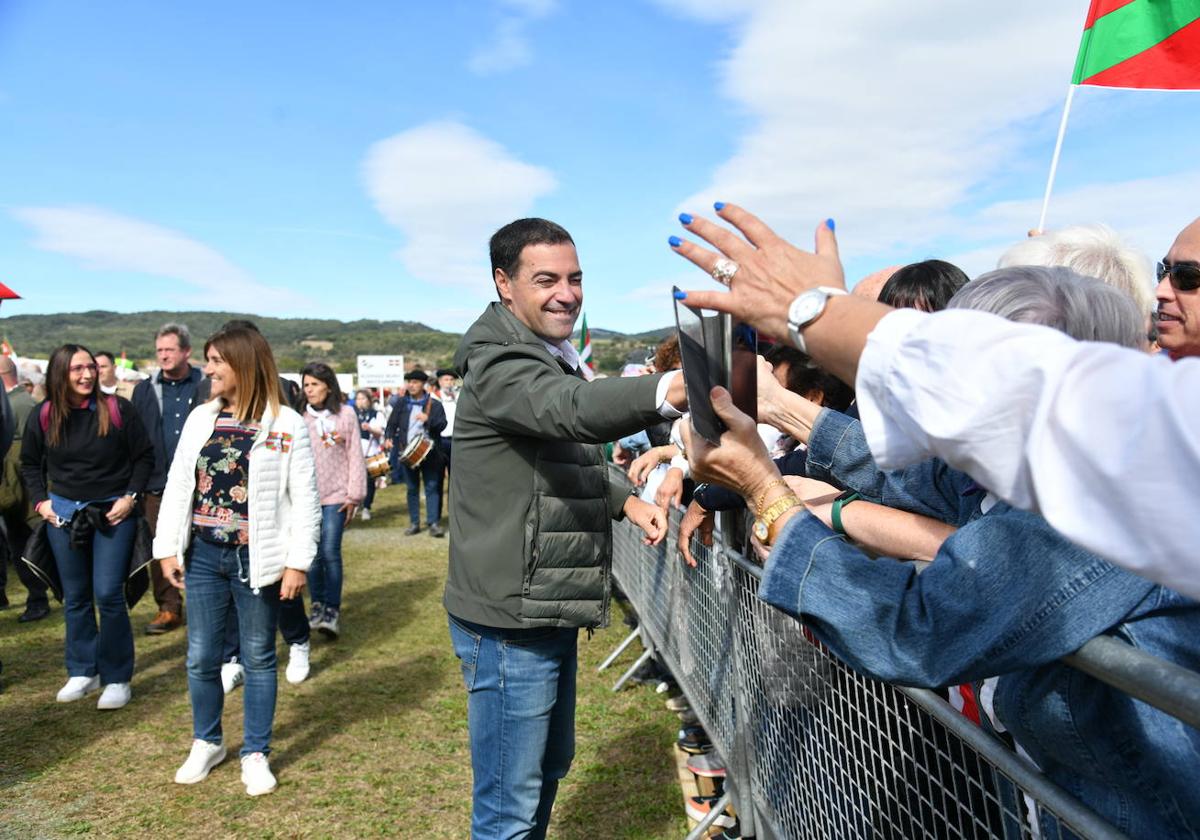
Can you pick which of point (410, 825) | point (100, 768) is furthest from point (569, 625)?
point (100, 768)

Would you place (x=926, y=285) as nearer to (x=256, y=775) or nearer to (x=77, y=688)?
(x=256, y=775)

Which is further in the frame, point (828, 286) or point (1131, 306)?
point (1131, 306)

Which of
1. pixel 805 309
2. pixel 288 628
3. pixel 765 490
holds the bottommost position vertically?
pixel 288 628

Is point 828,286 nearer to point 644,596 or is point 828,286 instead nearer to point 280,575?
point 280,575

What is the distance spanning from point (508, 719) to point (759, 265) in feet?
5.51

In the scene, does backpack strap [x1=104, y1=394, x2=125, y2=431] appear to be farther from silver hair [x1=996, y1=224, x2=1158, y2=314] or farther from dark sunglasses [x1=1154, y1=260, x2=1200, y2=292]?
dark sunglasses [x1=1154, y1=260, x2=1200, y2=292]

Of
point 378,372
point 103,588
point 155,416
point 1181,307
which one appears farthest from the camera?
point 378,372

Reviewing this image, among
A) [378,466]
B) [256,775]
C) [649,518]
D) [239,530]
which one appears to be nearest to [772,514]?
[649,518]

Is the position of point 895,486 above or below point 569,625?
above

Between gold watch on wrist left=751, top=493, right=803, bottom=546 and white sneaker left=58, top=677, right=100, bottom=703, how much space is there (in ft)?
17.7

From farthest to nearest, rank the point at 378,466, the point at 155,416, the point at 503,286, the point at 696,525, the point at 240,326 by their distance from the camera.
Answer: the point at 378,466
the point at 155,416
the point at 240,326
the point at 696,525
the point at 503,286

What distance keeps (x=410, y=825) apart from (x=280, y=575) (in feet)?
4.31

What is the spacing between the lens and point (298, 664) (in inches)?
219

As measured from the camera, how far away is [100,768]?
4.18 meters
